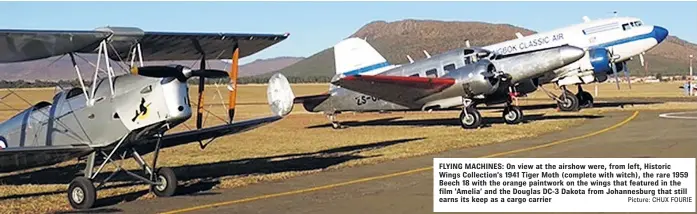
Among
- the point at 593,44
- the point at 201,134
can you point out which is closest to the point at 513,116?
the point at 593,44

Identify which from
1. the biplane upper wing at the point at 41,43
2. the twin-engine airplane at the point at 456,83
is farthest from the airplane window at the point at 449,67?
the biplane upper wing at the point at 41,43

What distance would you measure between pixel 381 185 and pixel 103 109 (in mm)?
4040

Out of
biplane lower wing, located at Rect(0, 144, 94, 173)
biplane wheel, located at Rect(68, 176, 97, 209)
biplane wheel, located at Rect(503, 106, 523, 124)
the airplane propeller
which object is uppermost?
biplane wheel, located at Rect(503, 106, 523, 124)

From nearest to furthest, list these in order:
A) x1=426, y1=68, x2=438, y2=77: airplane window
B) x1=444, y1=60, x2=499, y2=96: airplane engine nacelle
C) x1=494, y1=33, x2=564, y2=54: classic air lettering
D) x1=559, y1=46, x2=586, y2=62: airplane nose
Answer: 1. x1=444, y1=60, x2=499, y2=96: airplane engine nacelle
2. x1=559, y1=46, x2=586, y2=62: airplane nose
3. x1=426, y1=68, x2=438, y2=77: airplane window
4. x1=494, y1=33, x2=564, y2=54: classic air lettering

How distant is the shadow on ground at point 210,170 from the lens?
12.6 m

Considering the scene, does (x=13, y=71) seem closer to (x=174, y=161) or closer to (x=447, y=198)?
(x=174, y=161)

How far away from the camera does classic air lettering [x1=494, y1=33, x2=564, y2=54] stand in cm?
3347

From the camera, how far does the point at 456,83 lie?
2516cm

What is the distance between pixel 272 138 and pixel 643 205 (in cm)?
1544

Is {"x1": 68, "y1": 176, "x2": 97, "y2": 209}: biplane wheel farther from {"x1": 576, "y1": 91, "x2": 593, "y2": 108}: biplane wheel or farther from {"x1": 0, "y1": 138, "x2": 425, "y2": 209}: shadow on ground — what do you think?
{"x1": 576, "y1": 91, "x2": 593, "y2": 108}: biplane wheel

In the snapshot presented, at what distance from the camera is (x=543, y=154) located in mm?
16453

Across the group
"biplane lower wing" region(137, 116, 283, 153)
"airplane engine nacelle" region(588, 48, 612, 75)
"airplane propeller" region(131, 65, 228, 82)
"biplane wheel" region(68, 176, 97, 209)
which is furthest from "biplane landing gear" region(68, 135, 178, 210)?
"airplane engine nacelle" region(588, 48, 612, 75)

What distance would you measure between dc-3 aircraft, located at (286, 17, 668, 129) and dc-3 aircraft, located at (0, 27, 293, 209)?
13.3 meters

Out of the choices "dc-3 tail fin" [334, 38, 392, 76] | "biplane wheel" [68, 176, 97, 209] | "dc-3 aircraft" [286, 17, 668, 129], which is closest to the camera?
"biplane wheel" [68, 176, 97, 209]
